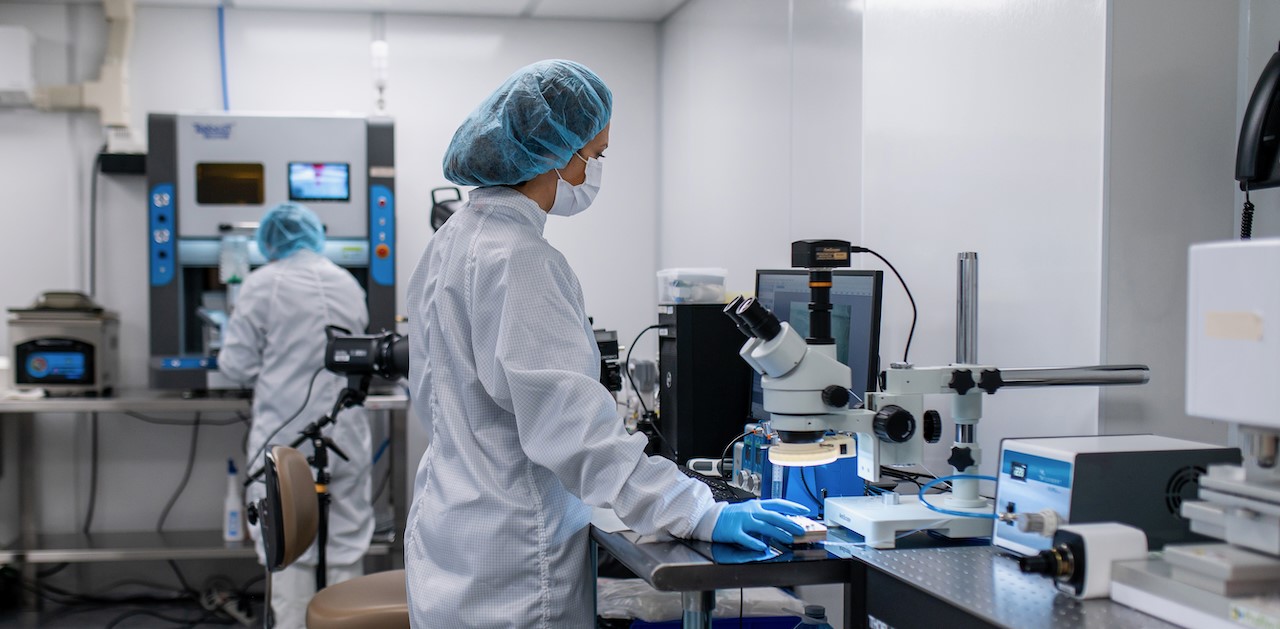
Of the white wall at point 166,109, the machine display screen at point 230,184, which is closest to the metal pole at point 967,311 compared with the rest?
the machine display screen at point 230,184

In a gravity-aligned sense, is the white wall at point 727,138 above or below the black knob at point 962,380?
above

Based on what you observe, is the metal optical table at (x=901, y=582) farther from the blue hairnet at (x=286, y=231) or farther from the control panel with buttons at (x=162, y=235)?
the control panel with buttons at (x=162, y=235)

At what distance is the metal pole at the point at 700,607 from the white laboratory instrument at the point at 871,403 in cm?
22

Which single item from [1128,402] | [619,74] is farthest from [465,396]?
[619,74]

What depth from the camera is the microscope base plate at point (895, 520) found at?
144 centimetres

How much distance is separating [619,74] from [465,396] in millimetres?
3128

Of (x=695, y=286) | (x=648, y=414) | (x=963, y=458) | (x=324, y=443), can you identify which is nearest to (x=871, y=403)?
(x=963, y=458)

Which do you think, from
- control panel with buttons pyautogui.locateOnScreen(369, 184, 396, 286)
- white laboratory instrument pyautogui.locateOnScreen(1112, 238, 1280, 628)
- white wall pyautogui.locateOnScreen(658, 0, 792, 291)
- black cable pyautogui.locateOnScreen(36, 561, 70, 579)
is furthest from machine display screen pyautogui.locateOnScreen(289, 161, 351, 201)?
white laboratory instrument pyautogui.locateOnScreen(1112, 238, 1280, 628)

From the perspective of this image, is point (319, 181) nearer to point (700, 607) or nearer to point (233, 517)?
point (233, 517)

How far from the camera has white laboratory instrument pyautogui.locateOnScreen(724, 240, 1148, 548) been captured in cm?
145

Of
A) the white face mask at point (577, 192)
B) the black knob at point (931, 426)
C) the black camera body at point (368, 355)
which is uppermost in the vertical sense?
Answer: the white face mask at point (577, 192)

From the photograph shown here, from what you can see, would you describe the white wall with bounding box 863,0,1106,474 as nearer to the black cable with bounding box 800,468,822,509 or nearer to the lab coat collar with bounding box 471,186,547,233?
the black cable with bounding box 800,468,822,509

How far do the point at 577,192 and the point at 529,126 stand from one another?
168 mm

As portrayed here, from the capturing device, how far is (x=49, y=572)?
4.01m
